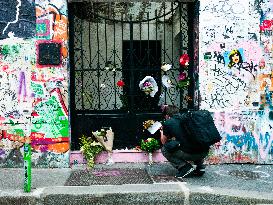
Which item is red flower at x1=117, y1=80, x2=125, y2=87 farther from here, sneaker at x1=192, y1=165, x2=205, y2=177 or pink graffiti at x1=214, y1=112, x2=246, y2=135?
sneaker at x1=192, y1=165, x2=205, y2=177

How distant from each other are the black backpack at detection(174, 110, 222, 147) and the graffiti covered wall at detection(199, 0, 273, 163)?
1.34 m

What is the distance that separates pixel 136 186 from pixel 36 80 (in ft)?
9.50

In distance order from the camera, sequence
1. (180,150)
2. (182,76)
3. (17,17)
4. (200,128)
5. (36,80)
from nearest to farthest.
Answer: (200,128) → (180,150) → (17,17) → (36,80) → (182,76)

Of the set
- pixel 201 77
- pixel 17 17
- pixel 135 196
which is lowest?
pixel 135 196

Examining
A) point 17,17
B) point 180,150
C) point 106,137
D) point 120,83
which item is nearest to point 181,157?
point 180,150

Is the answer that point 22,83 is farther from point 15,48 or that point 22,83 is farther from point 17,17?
point 17,17

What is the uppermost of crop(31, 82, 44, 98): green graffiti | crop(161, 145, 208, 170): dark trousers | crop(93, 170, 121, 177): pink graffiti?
crop(31, 82, 44, 98): green graffiti

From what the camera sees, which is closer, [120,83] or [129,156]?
[129,156]

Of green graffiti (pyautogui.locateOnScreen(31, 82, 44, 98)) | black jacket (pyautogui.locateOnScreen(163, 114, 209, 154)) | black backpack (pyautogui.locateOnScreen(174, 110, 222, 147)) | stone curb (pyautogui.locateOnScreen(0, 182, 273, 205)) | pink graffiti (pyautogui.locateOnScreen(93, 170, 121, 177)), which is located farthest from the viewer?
green graffiti (pyautogui.locateOnScreen(31, 82, 44, 98))

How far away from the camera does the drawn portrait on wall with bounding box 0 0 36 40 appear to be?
304 inches

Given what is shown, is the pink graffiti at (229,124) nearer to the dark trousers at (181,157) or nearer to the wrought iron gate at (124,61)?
the wrought iron gate at (124,61)

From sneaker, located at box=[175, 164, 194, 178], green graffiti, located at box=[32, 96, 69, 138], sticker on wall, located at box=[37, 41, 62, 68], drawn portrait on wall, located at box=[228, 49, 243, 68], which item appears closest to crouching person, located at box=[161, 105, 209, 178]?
sneaker, located at box=[175, 164, 194, 178]

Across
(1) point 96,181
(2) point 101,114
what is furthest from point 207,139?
(2) point 101,114

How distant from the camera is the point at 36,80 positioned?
25.7ft
